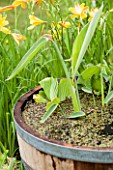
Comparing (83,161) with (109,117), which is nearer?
(83,161)

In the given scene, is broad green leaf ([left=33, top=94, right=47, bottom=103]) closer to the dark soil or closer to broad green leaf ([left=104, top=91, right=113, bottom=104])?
the dark soil

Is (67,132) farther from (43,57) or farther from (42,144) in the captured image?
(43,57)

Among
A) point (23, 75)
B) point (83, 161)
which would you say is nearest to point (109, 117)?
point (83, 161)

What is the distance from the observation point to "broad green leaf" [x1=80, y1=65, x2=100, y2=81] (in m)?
1.51

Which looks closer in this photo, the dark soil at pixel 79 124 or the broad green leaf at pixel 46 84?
the dark soil at pixel 79 124

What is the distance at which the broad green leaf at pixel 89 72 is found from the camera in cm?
151

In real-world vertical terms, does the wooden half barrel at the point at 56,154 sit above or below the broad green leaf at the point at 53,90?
below

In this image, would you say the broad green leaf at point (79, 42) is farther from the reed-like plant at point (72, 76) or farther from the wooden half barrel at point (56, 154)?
the wooden half barrel at point (56, 154)

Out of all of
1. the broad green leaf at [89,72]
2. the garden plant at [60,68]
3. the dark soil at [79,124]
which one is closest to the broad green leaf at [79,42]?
the garden plant at [60,68]

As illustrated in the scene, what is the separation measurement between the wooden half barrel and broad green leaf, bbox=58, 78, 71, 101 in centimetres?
17

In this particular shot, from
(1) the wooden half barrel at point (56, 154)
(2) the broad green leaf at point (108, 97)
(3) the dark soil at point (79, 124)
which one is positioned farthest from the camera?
(2) the broad green leaf at point (108, 97)

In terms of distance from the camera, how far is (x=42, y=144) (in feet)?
4.28

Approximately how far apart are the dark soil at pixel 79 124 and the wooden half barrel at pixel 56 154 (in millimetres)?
66

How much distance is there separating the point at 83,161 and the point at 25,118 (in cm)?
33
